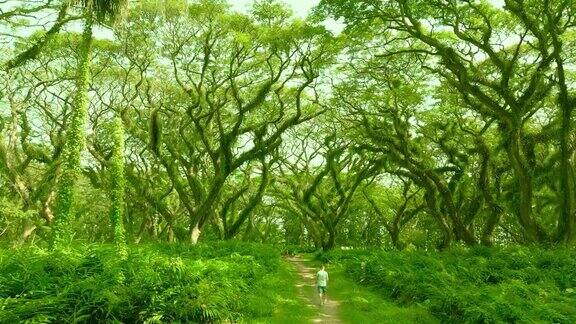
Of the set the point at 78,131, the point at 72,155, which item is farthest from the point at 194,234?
the point at 78,131

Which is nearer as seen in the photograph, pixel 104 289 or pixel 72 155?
pixel 104 289

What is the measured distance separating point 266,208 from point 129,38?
28.5 m

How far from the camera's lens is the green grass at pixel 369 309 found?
36.2ft

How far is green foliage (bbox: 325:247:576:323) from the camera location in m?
9.20

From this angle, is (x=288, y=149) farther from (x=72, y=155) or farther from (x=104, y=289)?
(x=104, y=289)

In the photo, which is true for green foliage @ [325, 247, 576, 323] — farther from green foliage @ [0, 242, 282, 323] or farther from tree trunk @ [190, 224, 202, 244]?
tree trunk @ [190, 224, 202, 244]

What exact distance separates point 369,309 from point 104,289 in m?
7.69

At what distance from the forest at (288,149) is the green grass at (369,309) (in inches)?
4.3

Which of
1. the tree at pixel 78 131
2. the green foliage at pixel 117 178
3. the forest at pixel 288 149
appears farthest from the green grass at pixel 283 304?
the green foliage at pixel 117 178

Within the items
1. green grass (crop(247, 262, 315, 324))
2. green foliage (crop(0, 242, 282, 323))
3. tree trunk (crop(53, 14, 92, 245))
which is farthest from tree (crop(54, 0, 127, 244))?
green grass (crop(247, 262, 315, 324))

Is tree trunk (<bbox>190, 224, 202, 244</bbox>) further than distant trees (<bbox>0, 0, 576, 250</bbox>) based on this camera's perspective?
Yes

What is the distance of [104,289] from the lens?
7.21 meters

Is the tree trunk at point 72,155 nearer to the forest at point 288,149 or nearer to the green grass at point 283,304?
the forest at point 288,149

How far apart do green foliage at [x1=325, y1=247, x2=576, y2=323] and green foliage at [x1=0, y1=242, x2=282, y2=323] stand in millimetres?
5047
